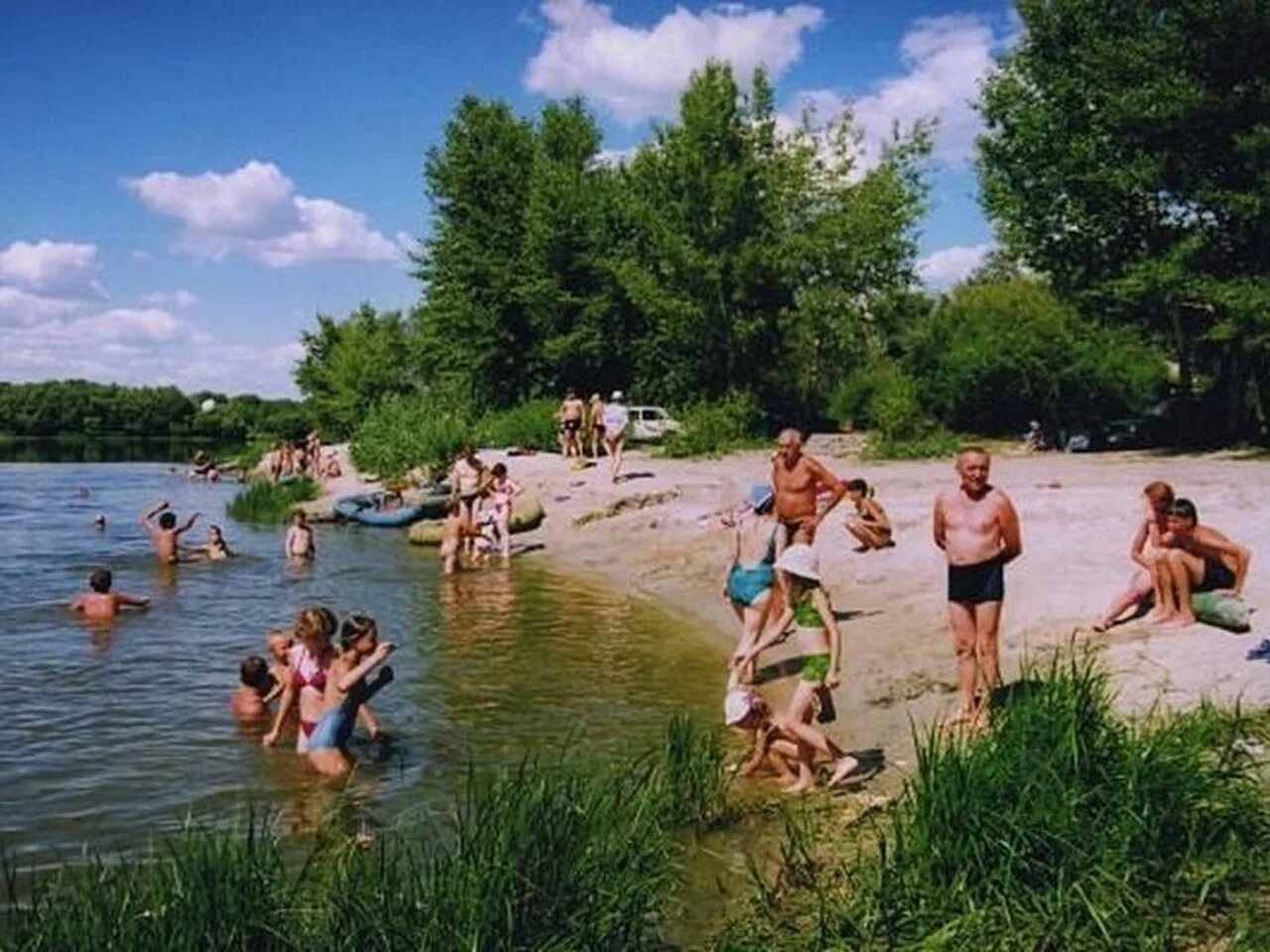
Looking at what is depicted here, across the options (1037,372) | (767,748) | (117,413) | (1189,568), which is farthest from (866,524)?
(117,413)

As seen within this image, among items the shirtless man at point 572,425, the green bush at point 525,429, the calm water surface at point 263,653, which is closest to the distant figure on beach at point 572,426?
the shirtless man at point 572,425

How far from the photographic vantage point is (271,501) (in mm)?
35094

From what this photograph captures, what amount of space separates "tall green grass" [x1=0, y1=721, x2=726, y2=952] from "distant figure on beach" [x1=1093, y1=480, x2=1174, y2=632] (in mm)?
7206

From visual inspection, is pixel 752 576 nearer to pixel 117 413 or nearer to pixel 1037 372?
pixel 1037 372

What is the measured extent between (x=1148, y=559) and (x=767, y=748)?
5196mm

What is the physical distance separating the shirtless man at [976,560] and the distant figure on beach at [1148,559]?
2.85 metres

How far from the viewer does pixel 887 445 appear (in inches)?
1406

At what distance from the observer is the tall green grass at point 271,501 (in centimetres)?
3428

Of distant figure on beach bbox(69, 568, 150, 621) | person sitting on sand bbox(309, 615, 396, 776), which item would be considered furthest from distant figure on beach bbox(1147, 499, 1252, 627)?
distant figure on beach bbox(69, 568, 150, 621)

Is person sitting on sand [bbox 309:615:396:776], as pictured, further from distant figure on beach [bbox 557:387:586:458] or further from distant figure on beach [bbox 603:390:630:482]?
distant figure on beach [bbox 557:387:586:458]

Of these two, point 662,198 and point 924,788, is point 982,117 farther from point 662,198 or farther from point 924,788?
point 924,788

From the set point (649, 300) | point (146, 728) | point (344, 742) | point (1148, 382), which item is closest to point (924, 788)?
point (344, 742)

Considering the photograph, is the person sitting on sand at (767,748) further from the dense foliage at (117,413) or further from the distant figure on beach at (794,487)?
the dense foliage at (117,413)

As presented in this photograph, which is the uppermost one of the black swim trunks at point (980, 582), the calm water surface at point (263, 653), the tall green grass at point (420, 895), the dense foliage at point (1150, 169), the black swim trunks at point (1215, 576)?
the dense foliage at point (1150, 169)
